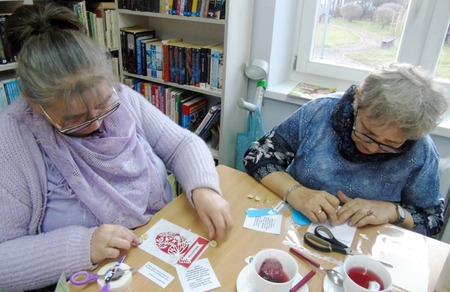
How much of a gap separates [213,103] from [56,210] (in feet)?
5.00

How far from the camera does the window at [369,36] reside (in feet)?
5.90

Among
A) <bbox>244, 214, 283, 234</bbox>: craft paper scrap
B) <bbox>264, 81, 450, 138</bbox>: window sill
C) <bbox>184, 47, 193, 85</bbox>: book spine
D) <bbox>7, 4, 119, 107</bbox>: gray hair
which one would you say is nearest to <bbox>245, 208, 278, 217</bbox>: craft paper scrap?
<bbox>244, 214, 283, 234</bbox>: craft paper scrap

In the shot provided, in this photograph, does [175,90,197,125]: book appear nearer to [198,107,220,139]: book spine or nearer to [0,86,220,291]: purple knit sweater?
[198,107,220,139]: book spine

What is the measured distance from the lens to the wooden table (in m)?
0.81

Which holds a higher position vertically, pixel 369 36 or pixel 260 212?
pixel 369 36

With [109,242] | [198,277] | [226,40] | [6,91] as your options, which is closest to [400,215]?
[198,277]

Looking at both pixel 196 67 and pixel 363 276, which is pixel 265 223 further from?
pixel 196 67

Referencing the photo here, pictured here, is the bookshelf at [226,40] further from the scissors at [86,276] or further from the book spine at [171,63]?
the scissors at [86,276]

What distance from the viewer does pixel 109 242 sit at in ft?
2.78

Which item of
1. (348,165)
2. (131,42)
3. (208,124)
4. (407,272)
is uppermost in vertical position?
(131,42)

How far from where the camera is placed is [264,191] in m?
1.16

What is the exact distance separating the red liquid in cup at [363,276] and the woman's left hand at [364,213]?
0.25 meters

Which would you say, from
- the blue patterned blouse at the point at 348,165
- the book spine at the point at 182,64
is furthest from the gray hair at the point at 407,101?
the book spine at the point at 182,64

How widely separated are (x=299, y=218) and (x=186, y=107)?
1333 millimetres
